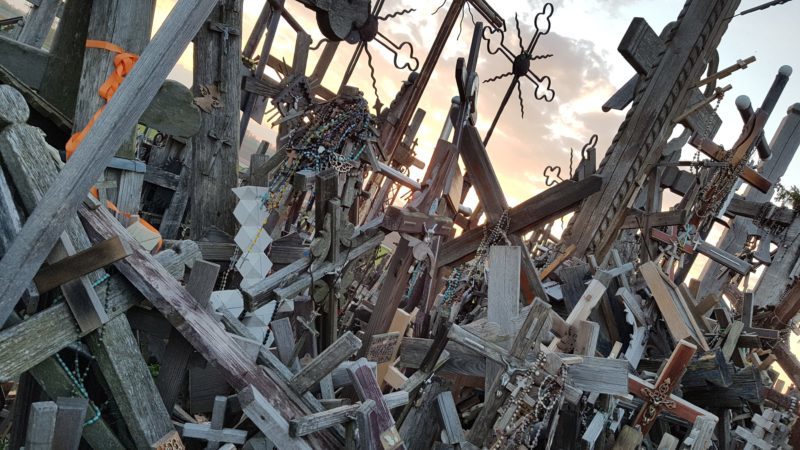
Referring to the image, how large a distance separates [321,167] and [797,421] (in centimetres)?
542

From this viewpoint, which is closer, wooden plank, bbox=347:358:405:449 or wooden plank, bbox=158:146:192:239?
wooden plank, bbox=347:358:405:449

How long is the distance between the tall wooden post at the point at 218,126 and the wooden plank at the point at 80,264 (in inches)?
101

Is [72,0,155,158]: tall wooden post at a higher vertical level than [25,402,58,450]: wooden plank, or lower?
higher

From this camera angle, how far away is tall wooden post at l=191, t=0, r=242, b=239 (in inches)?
194

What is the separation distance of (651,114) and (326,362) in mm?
5754

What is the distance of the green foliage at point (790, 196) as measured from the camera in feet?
31.5

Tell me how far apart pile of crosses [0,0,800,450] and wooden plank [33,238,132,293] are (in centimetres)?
1

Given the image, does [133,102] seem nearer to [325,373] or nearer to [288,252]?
[325,373]

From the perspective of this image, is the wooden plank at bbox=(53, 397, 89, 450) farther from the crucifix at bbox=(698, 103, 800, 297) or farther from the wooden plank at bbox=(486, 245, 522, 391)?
the crucifix at bbox=(698, 103, 800, 297)

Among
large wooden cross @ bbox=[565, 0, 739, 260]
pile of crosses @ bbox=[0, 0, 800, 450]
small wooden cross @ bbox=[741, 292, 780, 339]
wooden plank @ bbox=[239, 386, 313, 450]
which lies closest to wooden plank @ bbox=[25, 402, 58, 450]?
pile of crosses @ bbox=[0, 0, 800, 450]

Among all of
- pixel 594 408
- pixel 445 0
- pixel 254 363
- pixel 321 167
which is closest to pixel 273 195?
pixel 321 167

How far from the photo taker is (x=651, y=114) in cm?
725

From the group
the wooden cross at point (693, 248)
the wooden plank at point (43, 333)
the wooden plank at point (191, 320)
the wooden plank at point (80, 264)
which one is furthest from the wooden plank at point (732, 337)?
the wooden plank at point (80, 264)

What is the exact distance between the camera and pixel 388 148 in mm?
9016
